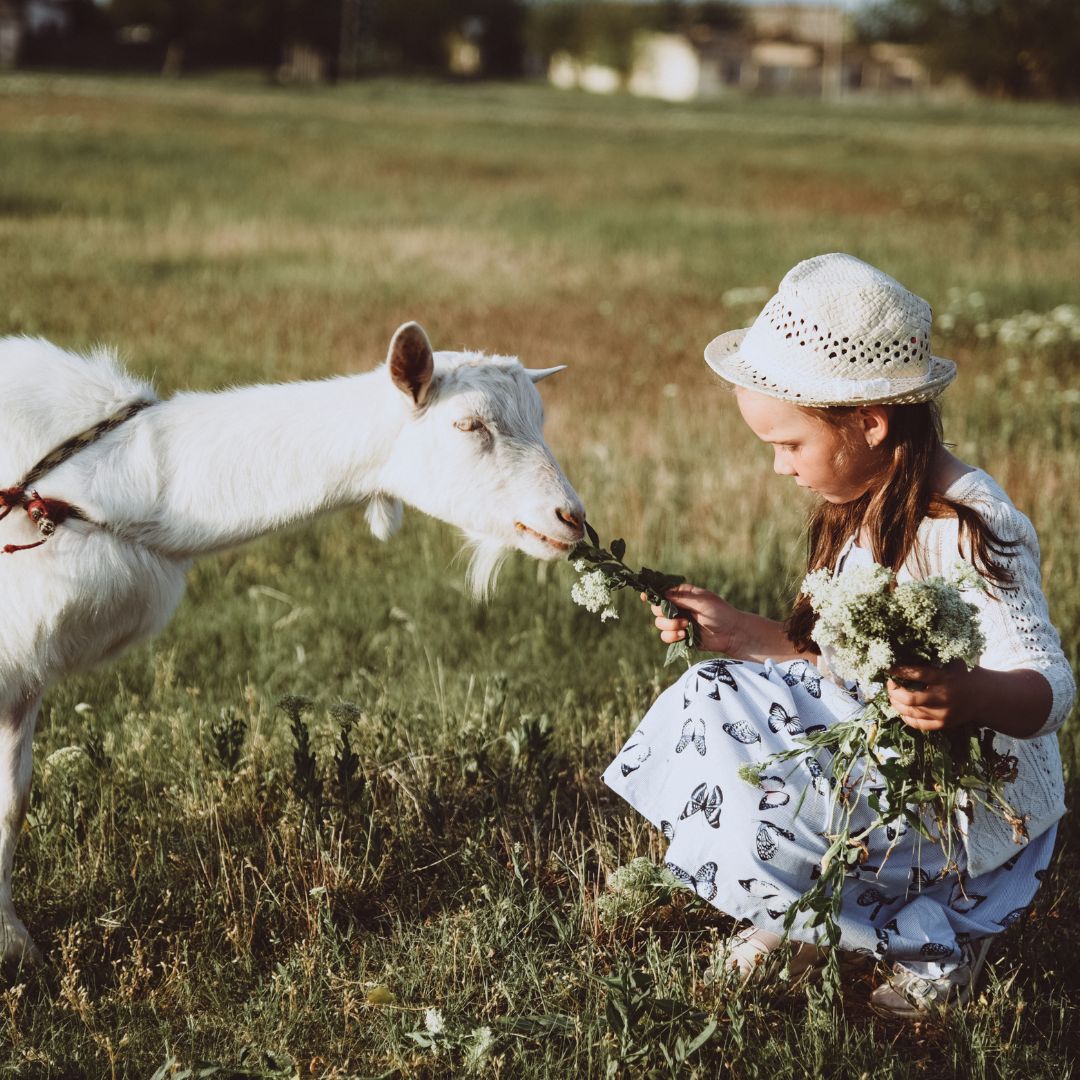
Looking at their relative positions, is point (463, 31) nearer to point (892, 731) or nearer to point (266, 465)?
point (266, 465)

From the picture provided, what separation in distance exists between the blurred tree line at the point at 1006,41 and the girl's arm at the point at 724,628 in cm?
1218

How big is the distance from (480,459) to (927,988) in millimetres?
1652

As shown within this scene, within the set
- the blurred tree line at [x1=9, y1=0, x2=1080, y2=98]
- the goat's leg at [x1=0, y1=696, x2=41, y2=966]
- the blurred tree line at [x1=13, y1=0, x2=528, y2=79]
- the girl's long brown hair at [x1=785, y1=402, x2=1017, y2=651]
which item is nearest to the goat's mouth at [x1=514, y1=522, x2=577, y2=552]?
the girl's long brown hair at [x1=785, y1=402, x2=1017, y2=651]

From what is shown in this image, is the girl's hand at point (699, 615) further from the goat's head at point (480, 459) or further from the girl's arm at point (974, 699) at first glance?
the girl's arm at point (974, 699)

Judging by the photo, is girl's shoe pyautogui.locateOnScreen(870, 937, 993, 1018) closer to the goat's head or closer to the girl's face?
the girl's face

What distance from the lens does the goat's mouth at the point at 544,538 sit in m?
2.82

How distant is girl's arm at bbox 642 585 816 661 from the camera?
116 inches

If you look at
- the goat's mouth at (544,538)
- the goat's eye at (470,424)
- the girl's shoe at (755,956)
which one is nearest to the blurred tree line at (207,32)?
the goat's eye at (470,424)

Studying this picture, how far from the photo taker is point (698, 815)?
2844 millimetres

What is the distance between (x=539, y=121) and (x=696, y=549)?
132ft

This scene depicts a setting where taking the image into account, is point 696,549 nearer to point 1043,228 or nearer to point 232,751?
point 232,751

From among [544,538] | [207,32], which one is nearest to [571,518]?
[544,538]

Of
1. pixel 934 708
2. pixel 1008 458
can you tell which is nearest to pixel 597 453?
pixel 1008 458

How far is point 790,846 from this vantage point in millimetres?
2760
